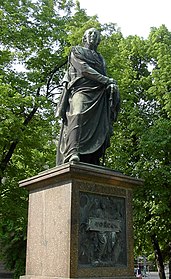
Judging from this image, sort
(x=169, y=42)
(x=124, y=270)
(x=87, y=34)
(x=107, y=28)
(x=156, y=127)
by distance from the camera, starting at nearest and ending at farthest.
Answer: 1. (x=124, y=270)
2. (x=87, y=34)
3. (x=156, y=127)
4. (x=107, y=28)
5. (x=169, y=42)

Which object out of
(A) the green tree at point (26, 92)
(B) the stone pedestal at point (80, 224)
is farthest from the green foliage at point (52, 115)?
(B) the stone pedestal at point (80, 224)

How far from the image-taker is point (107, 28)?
17.1 m

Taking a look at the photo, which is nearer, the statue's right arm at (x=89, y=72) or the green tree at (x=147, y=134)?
the statue's right arm at (x=89, y=72)

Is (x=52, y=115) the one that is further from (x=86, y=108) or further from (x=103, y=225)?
(x=103, y=225)

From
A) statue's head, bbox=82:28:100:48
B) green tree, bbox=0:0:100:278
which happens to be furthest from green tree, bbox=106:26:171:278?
statue's head, bbox=82:28:100:48

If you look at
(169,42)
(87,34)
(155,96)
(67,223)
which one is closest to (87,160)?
(67,223)

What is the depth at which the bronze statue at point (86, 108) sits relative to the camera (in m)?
6.21

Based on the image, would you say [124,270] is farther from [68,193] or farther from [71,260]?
[68,193]

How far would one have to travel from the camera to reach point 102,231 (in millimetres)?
5645

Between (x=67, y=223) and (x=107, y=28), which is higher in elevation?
(x=107, y=28)

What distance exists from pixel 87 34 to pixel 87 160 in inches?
88.8

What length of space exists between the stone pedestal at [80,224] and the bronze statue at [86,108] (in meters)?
0.50

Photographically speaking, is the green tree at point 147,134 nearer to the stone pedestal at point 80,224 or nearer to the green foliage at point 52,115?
the green foliage at point 52,115

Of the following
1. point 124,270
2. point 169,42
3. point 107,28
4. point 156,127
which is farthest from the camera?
point 169,42
